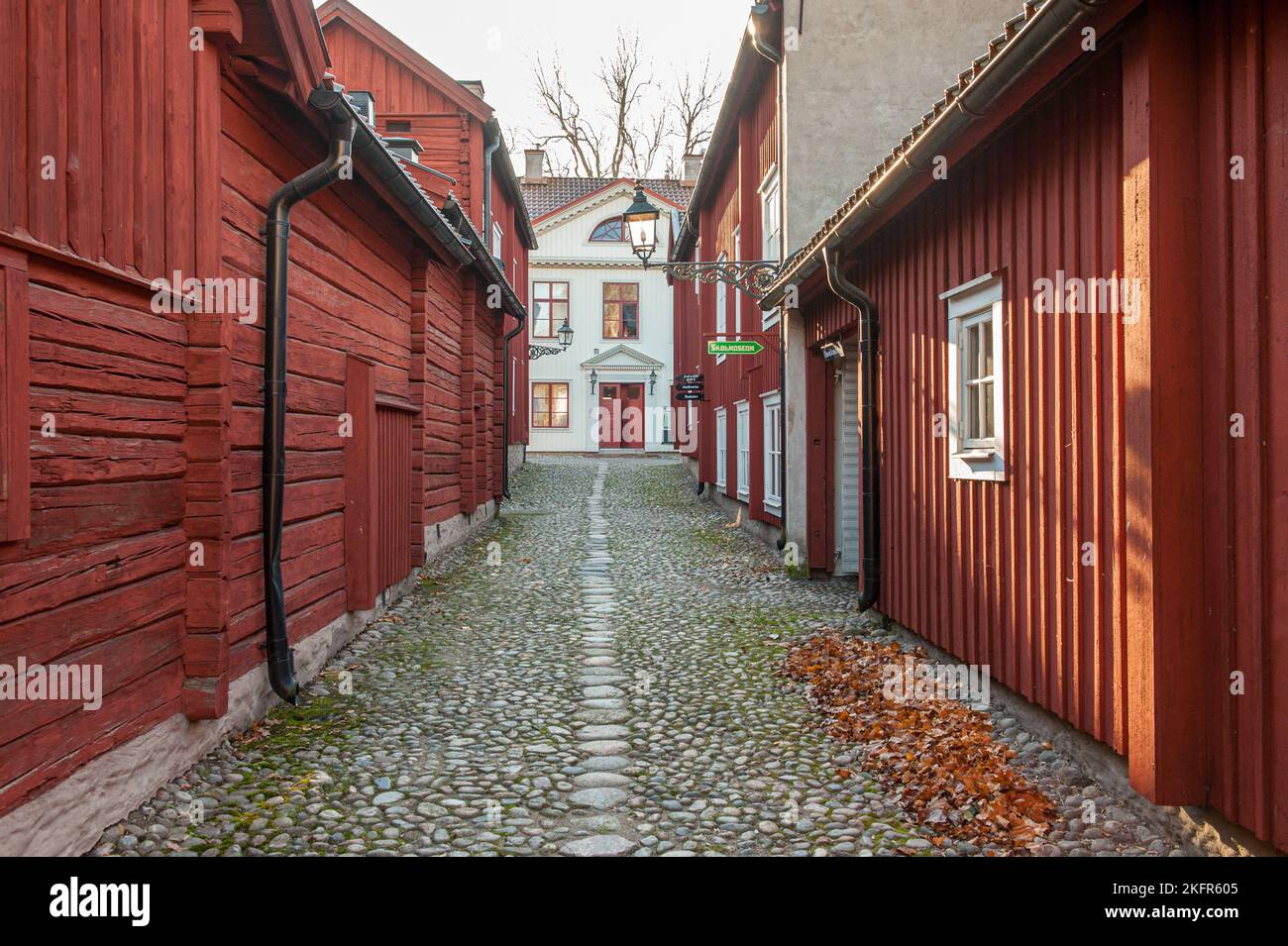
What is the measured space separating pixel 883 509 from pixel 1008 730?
2.83 m

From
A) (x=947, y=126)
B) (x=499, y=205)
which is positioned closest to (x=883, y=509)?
(x=947, y=126)

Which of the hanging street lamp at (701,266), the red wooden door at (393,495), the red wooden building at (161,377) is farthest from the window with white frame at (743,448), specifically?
the red wooden building at (161,377)

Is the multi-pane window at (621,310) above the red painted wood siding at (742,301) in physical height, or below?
above

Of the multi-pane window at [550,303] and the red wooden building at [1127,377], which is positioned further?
the multi-pane window at [550,303]

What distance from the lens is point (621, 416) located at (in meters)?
31.6

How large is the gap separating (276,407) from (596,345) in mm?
26544

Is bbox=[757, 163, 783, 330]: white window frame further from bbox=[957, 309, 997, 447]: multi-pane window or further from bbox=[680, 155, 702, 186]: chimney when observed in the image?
bbox=[680, 155, 702, 186]: chimney

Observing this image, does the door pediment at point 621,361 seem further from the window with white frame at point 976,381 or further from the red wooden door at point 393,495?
the window with white frame at point 976,381

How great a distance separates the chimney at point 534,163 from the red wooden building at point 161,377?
27.4 metres

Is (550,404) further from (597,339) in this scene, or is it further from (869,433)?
(869,433)

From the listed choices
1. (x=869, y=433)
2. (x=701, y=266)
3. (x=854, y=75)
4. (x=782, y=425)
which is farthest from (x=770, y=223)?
(x=869, y=433)

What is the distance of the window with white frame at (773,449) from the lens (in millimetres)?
11930

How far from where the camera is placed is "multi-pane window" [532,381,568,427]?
102 ft

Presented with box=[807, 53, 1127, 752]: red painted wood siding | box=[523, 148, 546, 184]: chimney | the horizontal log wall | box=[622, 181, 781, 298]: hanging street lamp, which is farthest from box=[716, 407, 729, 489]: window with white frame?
box=[523, 148, 546, 184]: chimney
